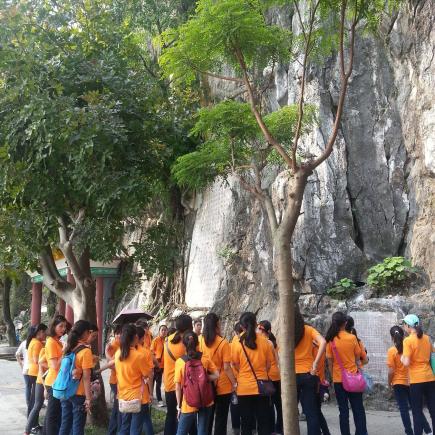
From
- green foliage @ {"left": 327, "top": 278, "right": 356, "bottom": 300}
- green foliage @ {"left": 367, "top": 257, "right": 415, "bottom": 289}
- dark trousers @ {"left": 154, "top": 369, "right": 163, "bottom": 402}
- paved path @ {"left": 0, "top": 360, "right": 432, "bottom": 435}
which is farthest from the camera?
green foliage @ {"left": 327, "top": 278, "right": 356, "bottom": 300}

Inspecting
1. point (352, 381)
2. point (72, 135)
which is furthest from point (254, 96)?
point (352, 381)

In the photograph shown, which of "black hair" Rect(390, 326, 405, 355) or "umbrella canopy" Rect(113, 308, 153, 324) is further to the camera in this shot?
"umbrella canopy" Rect(113, 308, 153, 324)

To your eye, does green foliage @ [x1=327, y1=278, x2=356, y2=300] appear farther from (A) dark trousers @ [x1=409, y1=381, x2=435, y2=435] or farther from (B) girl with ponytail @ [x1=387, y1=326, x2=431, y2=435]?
(A) dark trousers @ [x1=409, y1=381, x2=435, y2=435]

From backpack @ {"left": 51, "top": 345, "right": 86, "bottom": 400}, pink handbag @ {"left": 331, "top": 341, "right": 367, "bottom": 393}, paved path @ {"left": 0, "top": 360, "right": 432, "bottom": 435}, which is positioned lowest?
paved path @ {"left": 0, "top": 360, "right": 432, "bottom": 435}

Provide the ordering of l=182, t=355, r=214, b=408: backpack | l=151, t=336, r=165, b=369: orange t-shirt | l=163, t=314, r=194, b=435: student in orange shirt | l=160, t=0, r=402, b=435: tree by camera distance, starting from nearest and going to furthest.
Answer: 1. l=160, t=0, r=402, b=435: tree
2. l=182, t=355, r=214, b=408: backpack
3. l=163, t=314, r=194, b=435: student in orange shirt
4. l=151, t=336, r=165, b=369: orange t-shirt

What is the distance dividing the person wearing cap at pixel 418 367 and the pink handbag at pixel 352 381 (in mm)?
541

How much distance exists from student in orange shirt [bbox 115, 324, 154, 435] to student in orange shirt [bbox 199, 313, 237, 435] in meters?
0.70

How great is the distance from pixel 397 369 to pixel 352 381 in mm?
881

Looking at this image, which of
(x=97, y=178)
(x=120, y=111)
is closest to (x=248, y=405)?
(x=97, y=178)

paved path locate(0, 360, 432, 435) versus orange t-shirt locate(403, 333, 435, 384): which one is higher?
orange t-shirt locate(403, 333, 435, 384)

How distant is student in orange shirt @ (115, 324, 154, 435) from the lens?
19.0ft

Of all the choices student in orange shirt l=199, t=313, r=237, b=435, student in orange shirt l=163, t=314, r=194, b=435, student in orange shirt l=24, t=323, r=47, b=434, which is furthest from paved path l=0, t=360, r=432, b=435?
student in orange shirt l=163, t=314, r=194, b=435

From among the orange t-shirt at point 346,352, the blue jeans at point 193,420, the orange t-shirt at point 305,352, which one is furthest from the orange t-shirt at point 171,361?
the orange t-shirt at point 346,352

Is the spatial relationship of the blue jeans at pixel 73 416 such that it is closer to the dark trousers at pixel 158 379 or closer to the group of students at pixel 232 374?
the group of students at pixel 232 374
